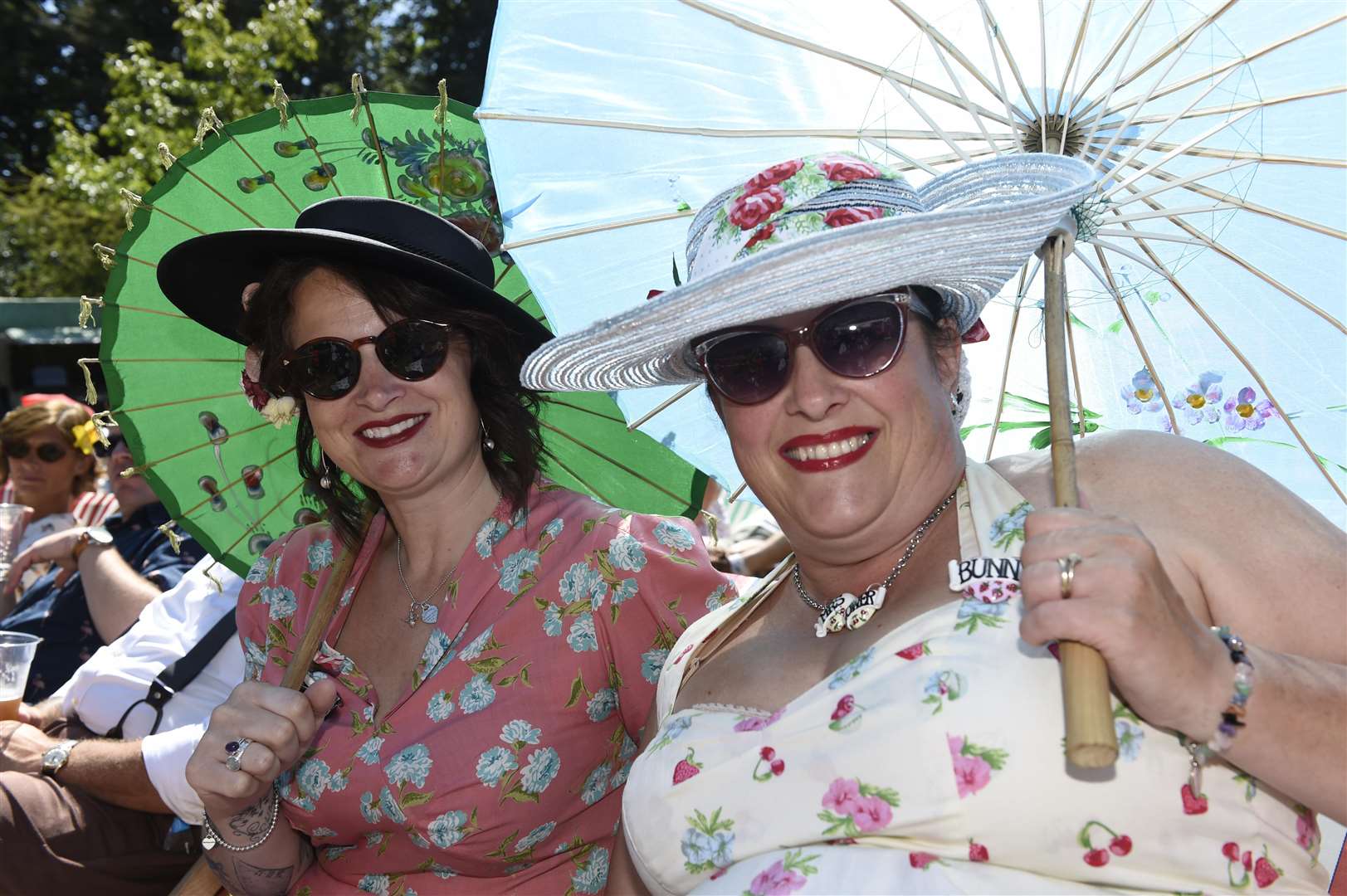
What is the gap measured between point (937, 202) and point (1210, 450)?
64 cm

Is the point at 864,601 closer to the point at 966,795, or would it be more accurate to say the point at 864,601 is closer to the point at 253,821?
the point at 966,795

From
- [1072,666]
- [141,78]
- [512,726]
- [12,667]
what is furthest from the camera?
[141,78]

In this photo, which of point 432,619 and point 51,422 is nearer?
point 432,619

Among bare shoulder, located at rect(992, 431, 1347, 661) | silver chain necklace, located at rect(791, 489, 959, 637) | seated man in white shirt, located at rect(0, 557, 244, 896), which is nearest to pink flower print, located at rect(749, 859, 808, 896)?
silver chain necklace, located at rect(791, 489, 959, 637)

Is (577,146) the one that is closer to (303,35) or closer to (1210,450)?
(1210,450)

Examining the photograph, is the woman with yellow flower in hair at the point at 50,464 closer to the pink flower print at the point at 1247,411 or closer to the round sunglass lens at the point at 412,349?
the round sunglass lens at the point at 412,349

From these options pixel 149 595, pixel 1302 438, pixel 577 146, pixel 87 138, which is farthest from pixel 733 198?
pixel 87 138

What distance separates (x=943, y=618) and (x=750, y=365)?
1.77 ft

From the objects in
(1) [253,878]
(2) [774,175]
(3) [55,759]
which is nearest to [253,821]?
(1) [253,878]

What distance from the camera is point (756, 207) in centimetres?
198

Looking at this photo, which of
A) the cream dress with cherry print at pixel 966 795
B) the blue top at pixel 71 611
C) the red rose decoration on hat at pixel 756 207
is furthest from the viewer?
the blue top at pixel 71 611

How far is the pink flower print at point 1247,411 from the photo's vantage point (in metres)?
2.34

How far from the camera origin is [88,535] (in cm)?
455

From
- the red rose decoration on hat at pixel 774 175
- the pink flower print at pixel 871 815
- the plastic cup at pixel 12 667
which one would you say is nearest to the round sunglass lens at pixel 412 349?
the red rose decoration on hat at pixel 774 175
